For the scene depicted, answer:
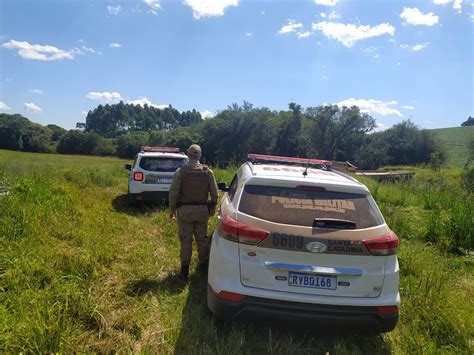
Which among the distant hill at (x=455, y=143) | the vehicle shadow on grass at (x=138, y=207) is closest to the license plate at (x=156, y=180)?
the vehicle shadow on grass at (x=138, y=207)

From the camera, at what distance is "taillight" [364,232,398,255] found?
3020 millimetres

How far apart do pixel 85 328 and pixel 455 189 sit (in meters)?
10.9

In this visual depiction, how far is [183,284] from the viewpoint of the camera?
465 centimetres

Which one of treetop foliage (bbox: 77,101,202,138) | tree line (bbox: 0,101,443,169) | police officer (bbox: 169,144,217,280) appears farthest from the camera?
treetop foliage (bbox: 77,101,202,138)

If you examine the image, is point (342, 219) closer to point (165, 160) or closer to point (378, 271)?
point (378, 271)

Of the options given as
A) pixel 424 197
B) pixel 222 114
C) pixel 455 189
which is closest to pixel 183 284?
pixel 424 197

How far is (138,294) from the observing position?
429 centimetres

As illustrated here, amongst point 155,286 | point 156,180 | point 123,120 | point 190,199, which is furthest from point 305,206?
point 123,120

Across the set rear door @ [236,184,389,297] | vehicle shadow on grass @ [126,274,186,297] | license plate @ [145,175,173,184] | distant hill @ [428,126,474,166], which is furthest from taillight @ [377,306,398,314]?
distant hill @ [428,126,474,166]

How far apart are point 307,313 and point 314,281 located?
0.91ft

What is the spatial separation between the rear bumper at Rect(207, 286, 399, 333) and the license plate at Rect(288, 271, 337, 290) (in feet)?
0.52

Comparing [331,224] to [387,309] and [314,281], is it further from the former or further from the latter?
[387,309]

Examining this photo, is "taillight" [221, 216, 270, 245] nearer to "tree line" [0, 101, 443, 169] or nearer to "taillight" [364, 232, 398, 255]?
"taillight" [364, 232, 398, 255]

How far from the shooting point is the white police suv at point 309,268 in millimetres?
3002
